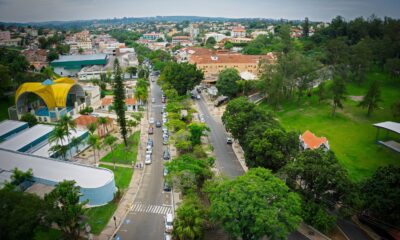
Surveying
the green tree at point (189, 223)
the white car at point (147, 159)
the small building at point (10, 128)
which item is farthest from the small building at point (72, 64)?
the green tree at point (189, 223)

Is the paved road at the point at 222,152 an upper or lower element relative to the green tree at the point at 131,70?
lower

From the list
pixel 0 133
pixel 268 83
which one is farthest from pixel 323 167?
pixel 0 133

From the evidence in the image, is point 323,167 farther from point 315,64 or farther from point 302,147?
point 315,64

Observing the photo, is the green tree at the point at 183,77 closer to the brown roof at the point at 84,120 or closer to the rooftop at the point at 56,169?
the brown roof at the point at 84,120

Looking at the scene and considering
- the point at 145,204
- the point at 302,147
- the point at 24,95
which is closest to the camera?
the point at 145,204

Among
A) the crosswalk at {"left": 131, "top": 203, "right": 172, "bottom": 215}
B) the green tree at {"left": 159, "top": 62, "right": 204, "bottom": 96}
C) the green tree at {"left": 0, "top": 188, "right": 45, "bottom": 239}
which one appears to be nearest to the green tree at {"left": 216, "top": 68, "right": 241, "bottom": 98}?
the green tree at {"left": 159, "top": 62, "right": 204, "bottom": 96}

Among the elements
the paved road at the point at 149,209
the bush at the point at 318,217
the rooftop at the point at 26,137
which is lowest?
the paved road at the point at 149,209

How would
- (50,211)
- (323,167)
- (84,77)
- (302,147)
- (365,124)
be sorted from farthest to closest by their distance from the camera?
(84,77) → (365,124) → (302,147) → (323,167) → (50,211)

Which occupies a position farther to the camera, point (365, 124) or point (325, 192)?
point (365, 124)
